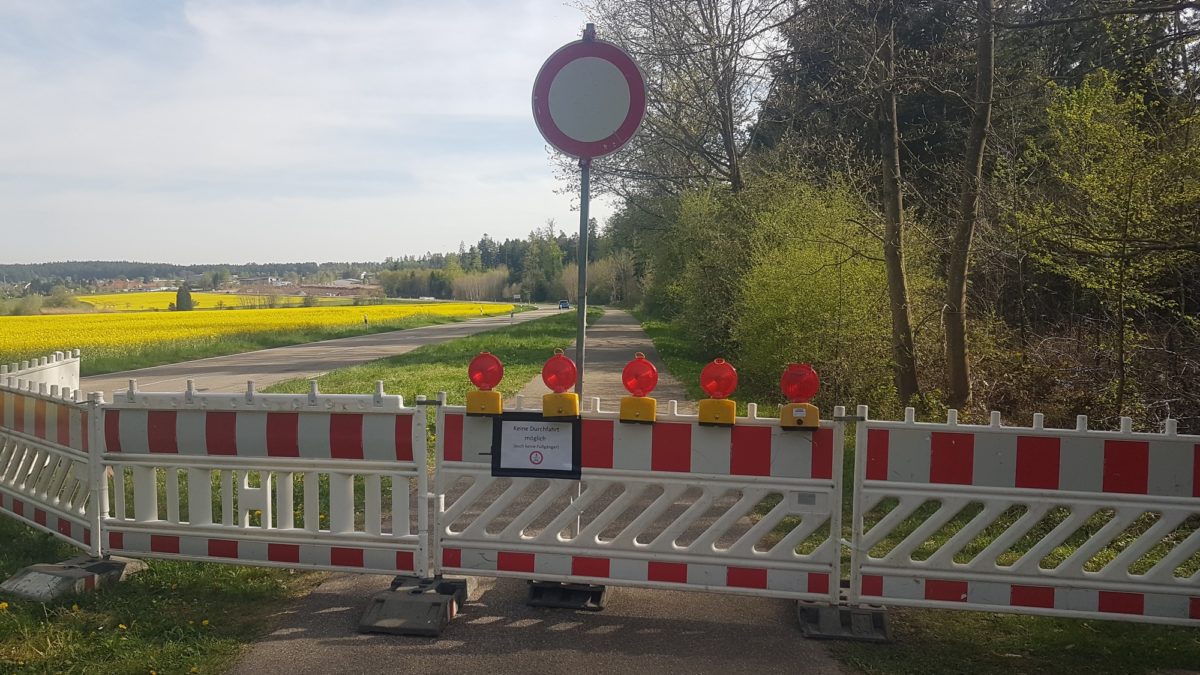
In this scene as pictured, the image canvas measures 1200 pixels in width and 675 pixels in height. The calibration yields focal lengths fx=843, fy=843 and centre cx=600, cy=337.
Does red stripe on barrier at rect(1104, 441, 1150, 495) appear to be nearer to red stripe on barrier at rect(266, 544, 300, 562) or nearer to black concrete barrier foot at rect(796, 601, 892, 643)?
black concrete barrier foot at rect(796, 601, 892, 643)

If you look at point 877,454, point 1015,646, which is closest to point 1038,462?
point 877,454

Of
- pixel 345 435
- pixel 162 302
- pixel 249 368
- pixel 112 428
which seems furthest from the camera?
pixel 162 302

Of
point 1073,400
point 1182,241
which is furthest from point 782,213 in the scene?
point 1182,241

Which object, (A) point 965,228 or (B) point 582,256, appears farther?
(A) point 965,228

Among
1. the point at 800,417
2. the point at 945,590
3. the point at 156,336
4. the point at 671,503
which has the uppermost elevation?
the point at 800,417

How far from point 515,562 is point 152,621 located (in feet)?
6.02

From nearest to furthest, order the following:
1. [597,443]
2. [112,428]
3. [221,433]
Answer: [597,443] → [221,433] → [112,428]

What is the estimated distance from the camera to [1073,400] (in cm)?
966

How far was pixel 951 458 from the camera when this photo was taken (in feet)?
13.9

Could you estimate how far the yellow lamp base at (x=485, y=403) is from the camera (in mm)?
4461

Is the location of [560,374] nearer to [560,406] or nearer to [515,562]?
[560,406]

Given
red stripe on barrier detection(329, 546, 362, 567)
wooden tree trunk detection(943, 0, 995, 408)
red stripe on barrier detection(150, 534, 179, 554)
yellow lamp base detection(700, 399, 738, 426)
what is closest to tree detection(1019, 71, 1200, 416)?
wooden tree trunk detection(943, 0, 995, 408)

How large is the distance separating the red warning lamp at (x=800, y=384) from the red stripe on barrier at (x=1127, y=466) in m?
1.46

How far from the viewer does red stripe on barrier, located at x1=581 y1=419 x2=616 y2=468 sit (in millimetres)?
4430
